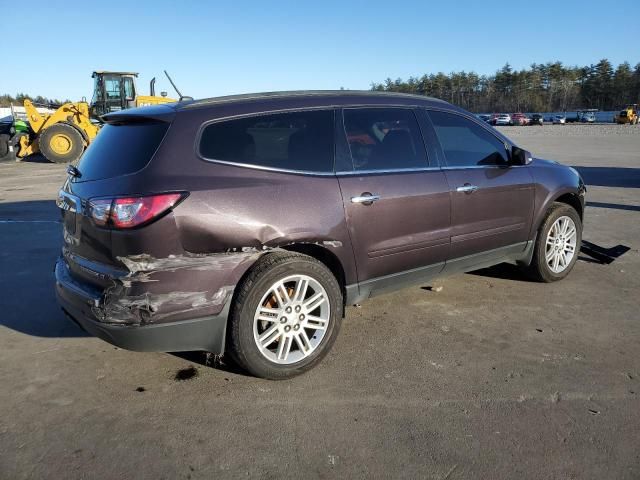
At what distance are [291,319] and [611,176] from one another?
12360 millimetres

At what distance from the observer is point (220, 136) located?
3133 mm

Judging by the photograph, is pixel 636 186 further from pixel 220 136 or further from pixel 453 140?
pixel 220 136

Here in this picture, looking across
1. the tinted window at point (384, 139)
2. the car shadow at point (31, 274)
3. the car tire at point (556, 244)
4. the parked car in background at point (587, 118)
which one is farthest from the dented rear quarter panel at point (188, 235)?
the parked car in background at point (587, 118)

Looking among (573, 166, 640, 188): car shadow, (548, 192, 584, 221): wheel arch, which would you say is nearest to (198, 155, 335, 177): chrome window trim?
(548, 192, 584, 221): wheel arch

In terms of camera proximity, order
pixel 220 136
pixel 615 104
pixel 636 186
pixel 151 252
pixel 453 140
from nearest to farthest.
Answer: pixel 151 252 → pixel 220 136 → pixel 453 140 → pixel 636 186 → pixel 615 104

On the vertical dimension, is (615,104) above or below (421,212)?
above

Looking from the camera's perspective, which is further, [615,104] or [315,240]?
[615,104]

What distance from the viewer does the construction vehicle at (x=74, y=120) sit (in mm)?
18250

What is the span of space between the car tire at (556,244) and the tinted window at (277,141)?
2.53m

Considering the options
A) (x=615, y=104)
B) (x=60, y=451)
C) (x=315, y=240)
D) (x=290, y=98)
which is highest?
(x=615, y=104)

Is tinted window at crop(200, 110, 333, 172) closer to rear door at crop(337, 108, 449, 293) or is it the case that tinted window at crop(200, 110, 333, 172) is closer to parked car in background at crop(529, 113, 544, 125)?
rear door at crop(337, 108, 449, 293)

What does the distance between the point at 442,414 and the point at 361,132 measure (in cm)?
197

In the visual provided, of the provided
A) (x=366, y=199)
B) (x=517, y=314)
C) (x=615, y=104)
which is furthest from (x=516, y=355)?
(x=615, y=104)

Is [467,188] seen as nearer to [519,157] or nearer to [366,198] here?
[519,157]
